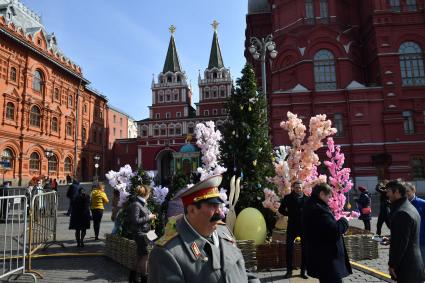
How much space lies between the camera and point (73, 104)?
134 ft

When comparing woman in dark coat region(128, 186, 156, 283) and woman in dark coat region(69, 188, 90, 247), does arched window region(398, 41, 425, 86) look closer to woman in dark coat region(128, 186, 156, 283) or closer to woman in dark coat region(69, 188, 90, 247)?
woman in dark coat region(69, 188, 90, 247)

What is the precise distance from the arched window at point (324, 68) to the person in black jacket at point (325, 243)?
991 inches

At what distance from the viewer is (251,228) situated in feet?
Answer: 24.0

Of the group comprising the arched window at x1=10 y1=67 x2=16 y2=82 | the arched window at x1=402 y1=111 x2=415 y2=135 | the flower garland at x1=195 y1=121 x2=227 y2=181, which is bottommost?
the flower garland at x1=195 y1=121 x2=227 y2=181

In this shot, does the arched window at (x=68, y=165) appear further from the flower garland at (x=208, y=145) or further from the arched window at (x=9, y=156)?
the flower garland at (x=208, y=145)

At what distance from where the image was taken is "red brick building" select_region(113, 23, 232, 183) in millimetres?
53312

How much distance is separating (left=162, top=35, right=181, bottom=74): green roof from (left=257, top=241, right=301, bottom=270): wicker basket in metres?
53.1

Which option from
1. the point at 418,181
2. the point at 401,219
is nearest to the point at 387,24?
the point at 418,181

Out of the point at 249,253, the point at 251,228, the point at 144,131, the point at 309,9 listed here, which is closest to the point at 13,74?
the point at 144,131

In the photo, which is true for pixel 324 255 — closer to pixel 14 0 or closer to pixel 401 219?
pixel 401 219

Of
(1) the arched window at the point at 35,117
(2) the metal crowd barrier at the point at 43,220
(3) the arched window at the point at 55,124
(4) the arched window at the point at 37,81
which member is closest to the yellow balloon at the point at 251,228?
(2) the metal crowd barrier at the point at 43,220

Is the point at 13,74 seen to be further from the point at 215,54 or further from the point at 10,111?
the point at 215,54

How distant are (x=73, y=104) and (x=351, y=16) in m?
33.1

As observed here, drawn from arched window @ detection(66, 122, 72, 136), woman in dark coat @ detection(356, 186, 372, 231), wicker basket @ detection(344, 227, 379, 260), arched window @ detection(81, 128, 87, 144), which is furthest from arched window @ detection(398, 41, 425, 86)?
arched window @ detection(81, 128, 87, 144)
